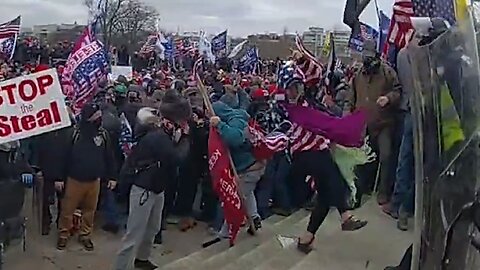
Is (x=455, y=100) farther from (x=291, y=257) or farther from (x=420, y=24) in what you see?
(x=291, y=257)

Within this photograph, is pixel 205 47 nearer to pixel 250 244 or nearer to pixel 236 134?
pixel 236 134

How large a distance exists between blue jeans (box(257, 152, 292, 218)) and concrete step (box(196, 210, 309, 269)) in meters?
0.41

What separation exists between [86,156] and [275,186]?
9.30 feet

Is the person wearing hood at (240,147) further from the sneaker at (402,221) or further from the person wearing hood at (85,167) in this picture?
the sneaker at (402,221)

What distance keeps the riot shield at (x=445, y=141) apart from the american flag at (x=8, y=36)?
1400 centimetres

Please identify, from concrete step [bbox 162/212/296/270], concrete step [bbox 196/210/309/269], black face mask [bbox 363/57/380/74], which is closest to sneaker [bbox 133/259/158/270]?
concrete step [bbox 162/212/296/270]

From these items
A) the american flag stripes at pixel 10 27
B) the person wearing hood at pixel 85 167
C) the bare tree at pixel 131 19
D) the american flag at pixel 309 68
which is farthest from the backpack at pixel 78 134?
the bare tree at pixel 131 19

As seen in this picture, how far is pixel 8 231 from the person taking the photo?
7.71 m

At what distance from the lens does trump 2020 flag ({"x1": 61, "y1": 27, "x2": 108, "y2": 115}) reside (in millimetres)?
10938

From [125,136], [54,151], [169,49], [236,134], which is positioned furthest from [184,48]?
[236,134]

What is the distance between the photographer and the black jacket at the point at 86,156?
328 inches

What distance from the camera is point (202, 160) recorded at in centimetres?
993

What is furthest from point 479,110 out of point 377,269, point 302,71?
point 302,71

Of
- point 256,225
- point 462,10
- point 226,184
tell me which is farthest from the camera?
point 256,225
